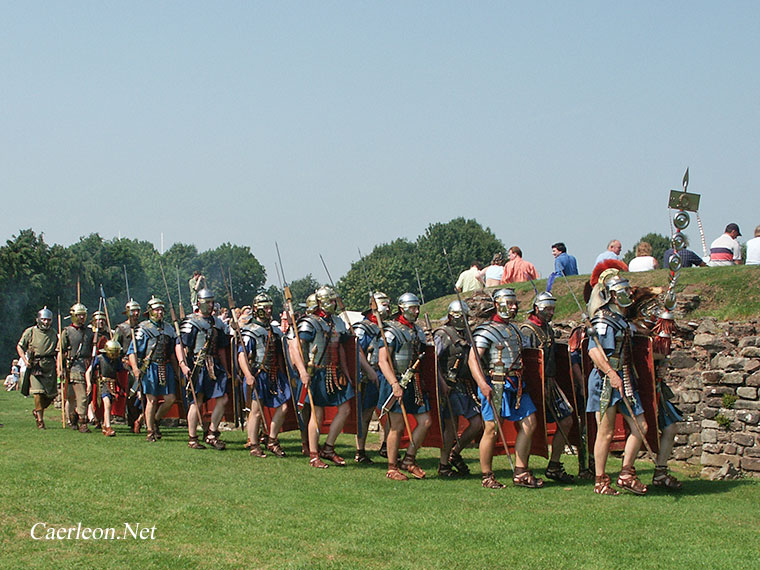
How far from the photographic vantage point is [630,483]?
8.77 m

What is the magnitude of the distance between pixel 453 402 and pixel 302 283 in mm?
74722

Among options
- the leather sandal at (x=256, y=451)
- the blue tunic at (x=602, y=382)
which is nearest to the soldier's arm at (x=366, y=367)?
the leather sandal at (x=256, y=451)

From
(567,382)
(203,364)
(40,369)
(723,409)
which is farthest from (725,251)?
(40,369)

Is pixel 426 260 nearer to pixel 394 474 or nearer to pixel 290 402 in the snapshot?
pixel 290 402

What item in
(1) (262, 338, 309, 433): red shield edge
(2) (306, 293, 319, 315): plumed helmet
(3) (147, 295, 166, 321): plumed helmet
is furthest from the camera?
(3) (147, 295, 166, 321): plumed helmet

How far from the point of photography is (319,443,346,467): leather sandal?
10.8 m

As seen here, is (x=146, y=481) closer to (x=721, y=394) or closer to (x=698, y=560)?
(x=698, y=560)

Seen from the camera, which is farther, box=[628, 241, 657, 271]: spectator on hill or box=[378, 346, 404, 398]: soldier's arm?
box=[628, 241, 657, 271]: spectator on hill

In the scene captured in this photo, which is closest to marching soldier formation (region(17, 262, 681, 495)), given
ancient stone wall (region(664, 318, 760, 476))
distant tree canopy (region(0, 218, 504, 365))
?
ancient stone wall (region(664, 318, 760, 476))

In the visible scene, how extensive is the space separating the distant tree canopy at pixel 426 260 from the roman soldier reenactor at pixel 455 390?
41.9 m

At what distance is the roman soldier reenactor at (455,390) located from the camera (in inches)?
400

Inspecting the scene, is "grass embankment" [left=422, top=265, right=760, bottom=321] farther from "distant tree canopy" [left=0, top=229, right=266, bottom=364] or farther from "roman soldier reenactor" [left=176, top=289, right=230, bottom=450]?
"distant tree canopy" [left=0, top=229, right=266, bottom=364]

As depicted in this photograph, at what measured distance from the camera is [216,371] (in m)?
12.0

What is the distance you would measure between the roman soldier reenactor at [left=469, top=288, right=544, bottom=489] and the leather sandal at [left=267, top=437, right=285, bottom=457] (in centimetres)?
317
